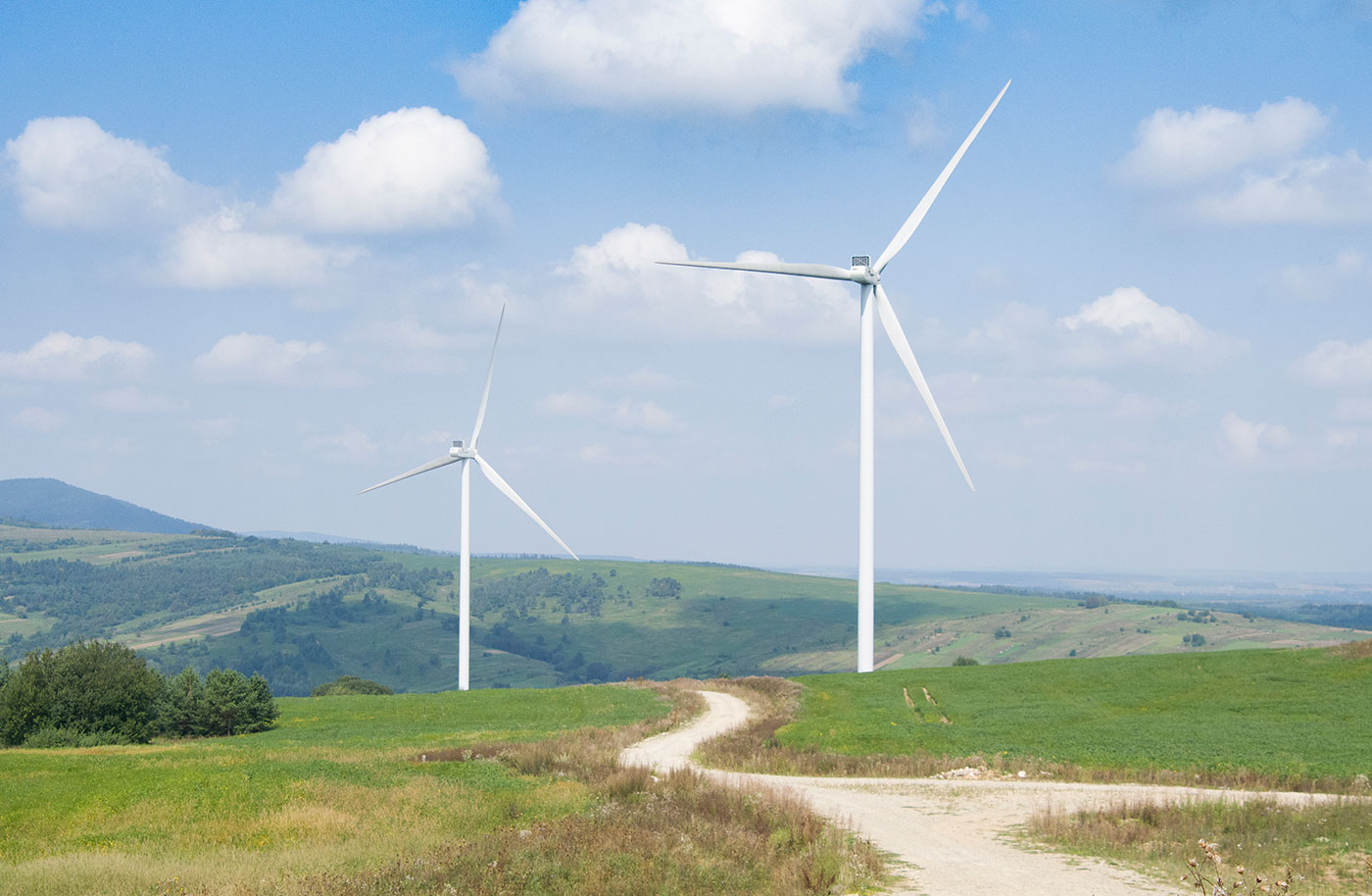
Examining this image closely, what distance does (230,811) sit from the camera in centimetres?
2592

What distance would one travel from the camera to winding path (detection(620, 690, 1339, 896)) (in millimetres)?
19969

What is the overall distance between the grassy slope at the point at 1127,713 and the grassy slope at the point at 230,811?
17.5m

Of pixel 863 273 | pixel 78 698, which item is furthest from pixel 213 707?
pixel 863 273

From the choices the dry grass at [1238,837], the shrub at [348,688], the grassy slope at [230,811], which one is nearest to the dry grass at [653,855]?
the grassy slope at [230,811]

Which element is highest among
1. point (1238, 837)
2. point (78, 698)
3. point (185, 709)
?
point (1238, 837)

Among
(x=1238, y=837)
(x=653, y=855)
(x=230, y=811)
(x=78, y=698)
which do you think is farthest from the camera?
(x=78, y=698)

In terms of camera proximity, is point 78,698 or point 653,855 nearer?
point 653,855

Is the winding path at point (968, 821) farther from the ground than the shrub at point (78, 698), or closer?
farther from the ground

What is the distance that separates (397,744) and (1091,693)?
35.6 metres

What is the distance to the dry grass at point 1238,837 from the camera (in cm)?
2019

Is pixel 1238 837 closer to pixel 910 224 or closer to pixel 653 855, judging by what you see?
pixel 653 855

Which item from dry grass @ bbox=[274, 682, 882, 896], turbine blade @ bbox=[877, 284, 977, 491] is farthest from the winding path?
turbine blade @ bbox=[877, 284, 977, 491]

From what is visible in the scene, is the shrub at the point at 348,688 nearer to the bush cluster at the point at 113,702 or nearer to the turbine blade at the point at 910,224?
the bush cluster at the point at 113,702

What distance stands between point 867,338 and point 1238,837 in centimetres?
4196
